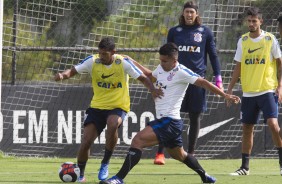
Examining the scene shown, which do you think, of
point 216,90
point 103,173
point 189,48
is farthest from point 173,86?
point 189,48

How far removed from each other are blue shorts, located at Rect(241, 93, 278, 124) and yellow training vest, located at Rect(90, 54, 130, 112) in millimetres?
1627

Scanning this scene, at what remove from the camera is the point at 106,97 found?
1105 centimetres

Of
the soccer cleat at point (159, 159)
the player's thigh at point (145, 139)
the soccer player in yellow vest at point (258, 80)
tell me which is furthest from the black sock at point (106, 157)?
the soccer cleat at point (159, 159)

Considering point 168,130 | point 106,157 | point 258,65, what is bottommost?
point 106,157

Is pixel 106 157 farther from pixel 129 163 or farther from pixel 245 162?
pixel 245 162

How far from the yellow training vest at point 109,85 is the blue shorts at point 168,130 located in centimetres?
109

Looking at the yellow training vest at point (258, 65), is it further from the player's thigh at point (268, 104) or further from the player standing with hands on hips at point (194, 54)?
the player standing with hands on hips at point (194, 54)

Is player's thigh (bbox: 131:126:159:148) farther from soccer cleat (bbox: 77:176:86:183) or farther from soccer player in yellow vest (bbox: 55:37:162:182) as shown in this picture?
soccer cleat (bbox: 77:176:86:183)

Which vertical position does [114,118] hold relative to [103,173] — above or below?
above

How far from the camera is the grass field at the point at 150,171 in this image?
10742mm

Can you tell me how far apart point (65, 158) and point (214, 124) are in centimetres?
263

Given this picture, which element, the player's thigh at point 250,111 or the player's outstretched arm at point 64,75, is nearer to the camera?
the player's outstretched arm at point 64,75

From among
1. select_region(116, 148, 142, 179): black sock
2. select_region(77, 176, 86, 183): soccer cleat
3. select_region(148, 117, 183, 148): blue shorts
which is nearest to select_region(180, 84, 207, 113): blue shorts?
select_region(77, 176, 86, 183): soccer cleat

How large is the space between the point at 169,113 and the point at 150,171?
2339mm
